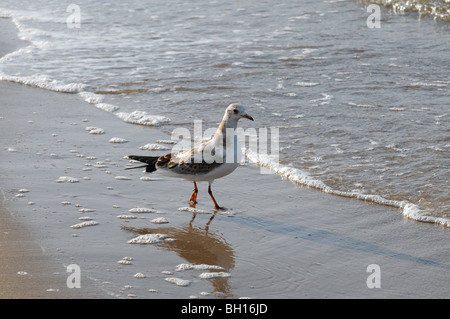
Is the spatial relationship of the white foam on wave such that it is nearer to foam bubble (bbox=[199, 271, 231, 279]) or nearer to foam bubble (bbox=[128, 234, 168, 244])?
foam bubble (bbox=[128, 234, 168, 244])

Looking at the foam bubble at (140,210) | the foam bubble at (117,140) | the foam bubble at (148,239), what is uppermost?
the foam bubble at (117,140)

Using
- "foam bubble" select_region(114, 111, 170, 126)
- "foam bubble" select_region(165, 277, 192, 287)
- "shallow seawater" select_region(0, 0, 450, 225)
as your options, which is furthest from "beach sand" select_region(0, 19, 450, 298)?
"foam bubble" select_region(114, 111, 170, 126)

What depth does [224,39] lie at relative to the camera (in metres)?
13.1

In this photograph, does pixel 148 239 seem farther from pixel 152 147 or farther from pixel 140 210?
pixel 152 147

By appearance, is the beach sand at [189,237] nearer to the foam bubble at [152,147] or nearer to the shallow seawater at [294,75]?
the foam bubble at [152,147]

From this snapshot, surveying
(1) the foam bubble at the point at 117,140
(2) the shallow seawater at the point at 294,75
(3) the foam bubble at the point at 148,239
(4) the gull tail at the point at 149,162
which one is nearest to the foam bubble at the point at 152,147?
(1) the foam bubble at the point at 117,140

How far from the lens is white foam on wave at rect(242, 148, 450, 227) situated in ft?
19.5

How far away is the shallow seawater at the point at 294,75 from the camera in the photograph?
7.25 m

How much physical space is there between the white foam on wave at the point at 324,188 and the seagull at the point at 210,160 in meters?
0.90

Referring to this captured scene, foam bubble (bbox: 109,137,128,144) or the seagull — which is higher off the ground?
the seagull

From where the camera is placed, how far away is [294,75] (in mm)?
10570

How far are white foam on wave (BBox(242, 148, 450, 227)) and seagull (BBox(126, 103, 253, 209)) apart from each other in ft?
2.96
